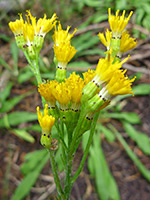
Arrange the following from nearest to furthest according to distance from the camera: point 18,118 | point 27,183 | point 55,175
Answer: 1. point 55,175
2. point 27,183
3. point 18,118

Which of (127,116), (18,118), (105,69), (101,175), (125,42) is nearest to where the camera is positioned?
(105,69)

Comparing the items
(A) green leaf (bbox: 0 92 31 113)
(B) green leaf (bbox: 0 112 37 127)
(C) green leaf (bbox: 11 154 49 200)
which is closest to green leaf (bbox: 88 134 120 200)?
(C) green leaf (bbox: 11 154 49 200)

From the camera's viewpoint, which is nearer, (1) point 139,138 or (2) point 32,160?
(2) point 32,160

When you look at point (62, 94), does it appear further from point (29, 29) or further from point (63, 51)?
point (29, 29)

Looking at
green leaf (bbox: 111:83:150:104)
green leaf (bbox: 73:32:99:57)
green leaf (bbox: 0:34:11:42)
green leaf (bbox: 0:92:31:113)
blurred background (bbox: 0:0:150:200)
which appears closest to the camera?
blurred background (bbox: 0:0:150:200)

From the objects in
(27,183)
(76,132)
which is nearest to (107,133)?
(27,183)

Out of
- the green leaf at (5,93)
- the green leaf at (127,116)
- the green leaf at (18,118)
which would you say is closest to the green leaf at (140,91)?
the green leaf at (127,116)

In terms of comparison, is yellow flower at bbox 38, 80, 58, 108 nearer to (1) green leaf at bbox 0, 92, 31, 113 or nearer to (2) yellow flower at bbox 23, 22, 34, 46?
(2) yellow flower at bbox 23, 22, 34, 46

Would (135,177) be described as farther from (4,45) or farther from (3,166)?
(4,45)
